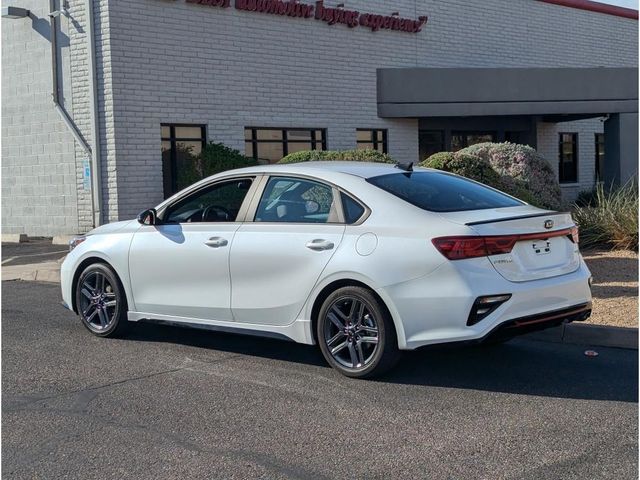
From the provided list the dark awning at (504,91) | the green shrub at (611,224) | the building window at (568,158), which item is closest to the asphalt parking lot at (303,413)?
the green shrub at (611,224)

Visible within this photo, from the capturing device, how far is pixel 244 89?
1834 cm

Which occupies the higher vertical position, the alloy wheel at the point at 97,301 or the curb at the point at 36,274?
the alloy wheel at the point at 97,301

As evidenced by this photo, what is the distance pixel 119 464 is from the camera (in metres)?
4.78

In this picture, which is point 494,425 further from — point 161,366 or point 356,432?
point 161,366

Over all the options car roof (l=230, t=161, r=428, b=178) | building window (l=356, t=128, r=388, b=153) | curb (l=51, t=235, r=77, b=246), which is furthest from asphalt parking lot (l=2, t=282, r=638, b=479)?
building window (l=356, t=128, r=388, b=153)

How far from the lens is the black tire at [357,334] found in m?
6.25

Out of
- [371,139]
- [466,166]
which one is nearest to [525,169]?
[466,166]

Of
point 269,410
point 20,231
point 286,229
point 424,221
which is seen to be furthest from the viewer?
point 20,231

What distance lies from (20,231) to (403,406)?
14.9m

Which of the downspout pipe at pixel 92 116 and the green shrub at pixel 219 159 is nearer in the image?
the downspout pipe at pixel 92 116

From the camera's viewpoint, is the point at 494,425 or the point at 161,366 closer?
Answer: the point at 494,425

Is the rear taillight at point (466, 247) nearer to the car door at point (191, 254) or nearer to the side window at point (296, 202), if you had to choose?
the side window at point (296, 202)

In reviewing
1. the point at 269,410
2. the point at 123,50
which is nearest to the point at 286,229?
the point at 269,410

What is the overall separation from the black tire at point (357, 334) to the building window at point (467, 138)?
17.7 metres
